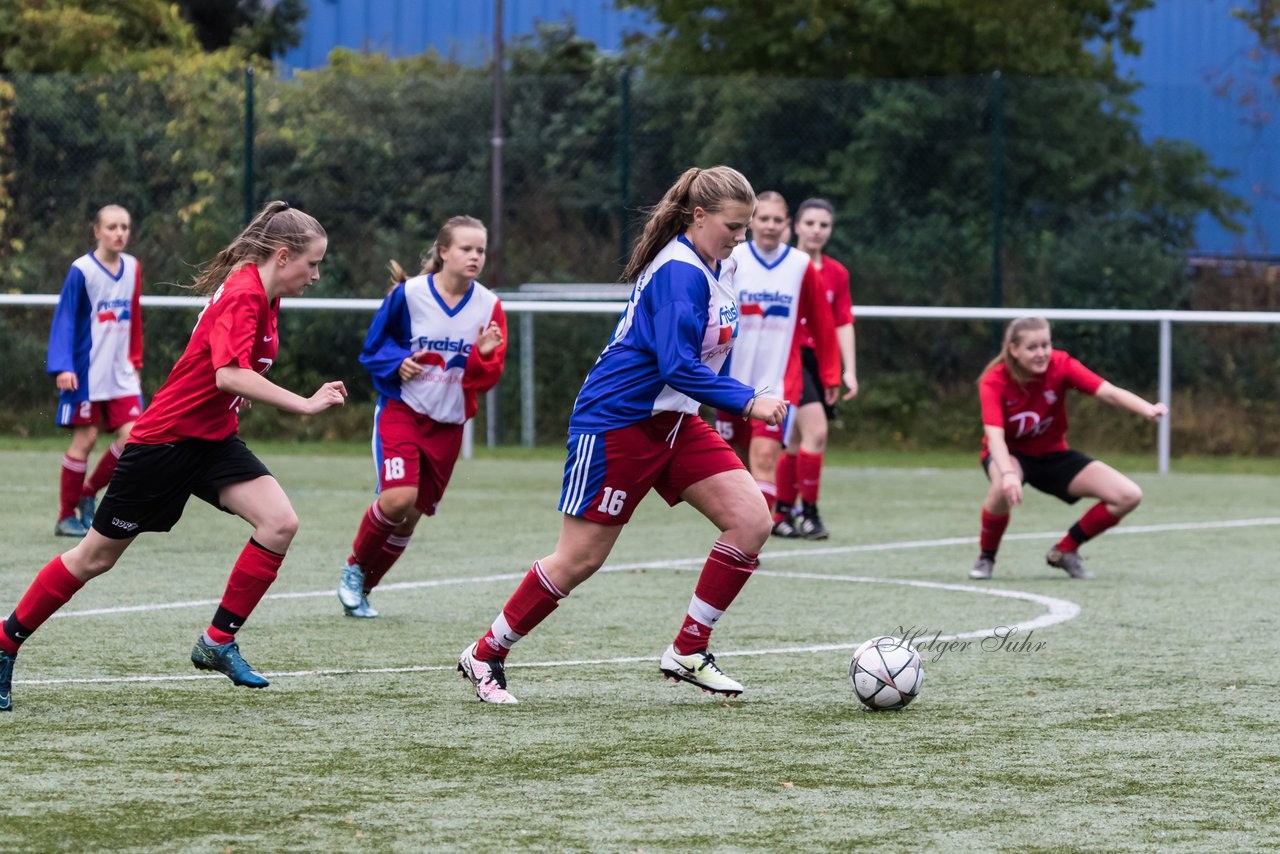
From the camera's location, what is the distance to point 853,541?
35.3 feet

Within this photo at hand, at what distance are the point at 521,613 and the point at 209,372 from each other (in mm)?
1172

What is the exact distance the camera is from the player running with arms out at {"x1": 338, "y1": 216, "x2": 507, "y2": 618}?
7.70 meters

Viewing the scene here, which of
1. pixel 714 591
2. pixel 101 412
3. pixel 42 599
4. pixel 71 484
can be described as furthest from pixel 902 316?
pixel 42 599

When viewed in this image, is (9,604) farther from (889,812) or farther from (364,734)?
(889,812)

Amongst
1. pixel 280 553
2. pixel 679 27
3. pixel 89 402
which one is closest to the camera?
pixel 280 553

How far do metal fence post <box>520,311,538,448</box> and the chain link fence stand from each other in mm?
151

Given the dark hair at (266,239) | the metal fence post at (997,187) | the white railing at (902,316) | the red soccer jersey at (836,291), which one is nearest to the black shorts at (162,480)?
the dark hair at (266,239)

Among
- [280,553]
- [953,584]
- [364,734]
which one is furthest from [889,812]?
[953,584]

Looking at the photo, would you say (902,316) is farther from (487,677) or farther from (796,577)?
(487,677)

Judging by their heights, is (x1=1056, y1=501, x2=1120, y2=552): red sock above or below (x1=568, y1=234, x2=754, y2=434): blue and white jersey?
below

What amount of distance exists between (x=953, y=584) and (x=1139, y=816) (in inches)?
178

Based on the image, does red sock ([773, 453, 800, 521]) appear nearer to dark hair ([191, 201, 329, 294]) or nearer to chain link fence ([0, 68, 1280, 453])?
dark hair ([191, 201, 329, 294])

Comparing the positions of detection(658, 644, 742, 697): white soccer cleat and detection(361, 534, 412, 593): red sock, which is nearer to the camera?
detection(658, 644, 742, 697): white soccer cleat

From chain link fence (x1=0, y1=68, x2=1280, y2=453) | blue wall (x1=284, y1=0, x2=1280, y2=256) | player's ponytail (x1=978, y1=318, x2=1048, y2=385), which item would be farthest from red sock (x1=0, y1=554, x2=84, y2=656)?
blue wall (x1=284, y1=0, x2=1280, y2=256)
